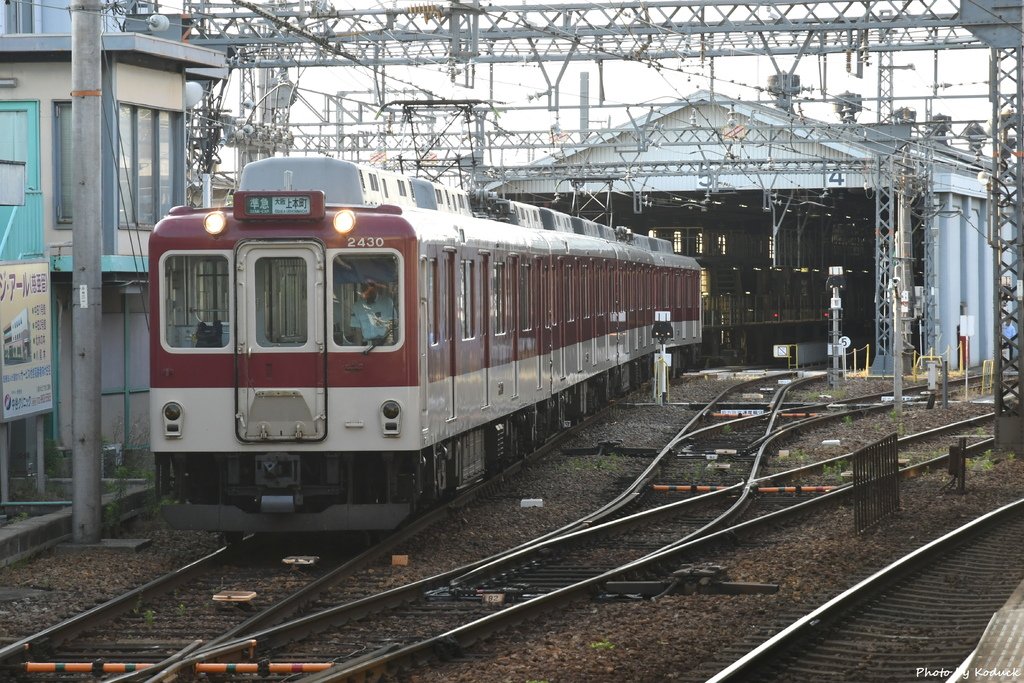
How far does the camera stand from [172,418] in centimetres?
1091

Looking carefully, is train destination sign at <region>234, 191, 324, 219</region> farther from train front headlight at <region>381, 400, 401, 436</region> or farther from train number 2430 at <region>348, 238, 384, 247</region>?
train front headlight at <region>381, 400, 401, 436</region>

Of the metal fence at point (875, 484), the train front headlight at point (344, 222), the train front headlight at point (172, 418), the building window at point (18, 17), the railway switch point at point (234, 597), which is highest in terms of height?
the building window at point (18, 17)

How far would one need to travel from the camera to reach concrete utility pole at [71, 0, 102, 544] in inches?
447

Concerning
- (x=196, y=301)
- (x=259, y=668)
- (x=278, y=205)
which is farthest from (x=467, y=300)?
(x=259, y=668)

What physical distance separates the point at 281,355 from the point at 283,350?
1.5 inches

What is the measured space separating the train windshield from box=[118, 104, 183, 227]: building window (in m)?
6.18

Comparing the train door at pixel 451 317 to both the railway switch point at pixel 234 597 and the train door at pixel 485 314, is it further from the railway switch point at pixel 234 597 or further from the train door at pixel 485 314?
the railway switch point at pixel 234 597

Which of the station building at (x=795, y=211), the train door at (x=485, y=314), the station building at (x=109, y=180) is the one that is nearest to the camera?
the train door at (x=485, y=314)

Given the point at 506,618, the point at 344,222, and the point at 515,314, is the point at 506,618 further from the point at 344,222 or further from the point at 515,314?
the point at 515,314

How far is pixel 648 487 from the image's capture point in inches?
595

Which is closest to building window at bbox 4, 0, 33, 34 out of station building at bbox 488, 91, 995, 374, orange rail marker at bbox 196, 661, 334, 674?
orange rail marker at bbox 196, 661, 334, 674

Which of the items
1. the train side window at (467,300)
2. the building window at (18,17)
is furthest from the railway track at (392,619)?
the building window at (18,17)

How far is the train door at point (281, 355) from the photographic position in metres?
10.8

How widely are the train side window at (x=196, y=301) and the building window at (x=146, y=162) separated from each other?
5.64 meters
